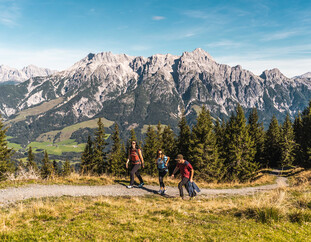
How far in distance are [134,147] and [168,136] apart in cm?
3596

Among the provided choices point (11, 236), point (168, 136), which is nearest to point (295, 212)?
point (11, 236)

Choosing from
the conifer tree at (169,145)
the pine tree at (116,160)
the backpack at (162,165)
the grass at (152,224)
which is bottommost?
the pine tree at (116,160)

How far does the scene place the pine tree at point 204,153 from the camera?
32.4 m

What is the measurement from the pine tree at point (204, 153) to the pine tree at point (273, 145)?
30.4 meters

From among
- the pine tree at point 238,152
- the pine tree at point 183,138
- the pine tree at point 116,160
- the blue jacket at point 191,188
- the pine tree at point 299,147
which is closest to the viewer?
the blue jacket at point 191,188

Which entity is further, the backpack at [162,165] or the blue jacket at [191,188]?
the backpack at [162,165]

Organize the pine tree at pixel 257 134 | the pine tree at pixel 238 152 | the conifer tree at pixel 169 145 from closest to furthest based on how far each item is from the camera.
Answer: the pine tree at pixel 238 152, the conifer tree at pixel 169 145, the pine tree at pixel 257 134

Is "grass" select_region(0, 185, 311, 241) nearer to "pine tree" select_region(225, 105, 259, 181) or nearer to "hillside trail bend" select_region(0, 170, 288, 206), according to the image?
"hillside trail bend" select_region(0, 170, 288, 206)

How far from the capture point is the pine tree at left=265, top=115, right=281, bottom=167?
55.1 m

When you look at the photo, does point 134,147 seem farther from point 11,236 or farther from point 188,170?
point 11,236

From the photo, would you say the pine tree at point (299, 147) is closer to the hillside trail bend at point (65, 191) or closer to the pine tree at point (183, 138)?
the pine tree at point (183, 138)

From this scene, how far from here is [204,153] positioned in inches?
A: 1307

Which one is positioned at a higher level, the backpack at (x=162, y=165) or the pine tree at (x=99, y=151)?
the backpack at (x=162, y=165)

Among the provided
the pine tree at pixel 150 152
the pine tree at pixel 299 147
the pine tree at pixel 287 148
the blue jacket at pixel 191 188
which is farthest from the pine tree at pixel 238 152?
the blue jacket at pixel 191 188
